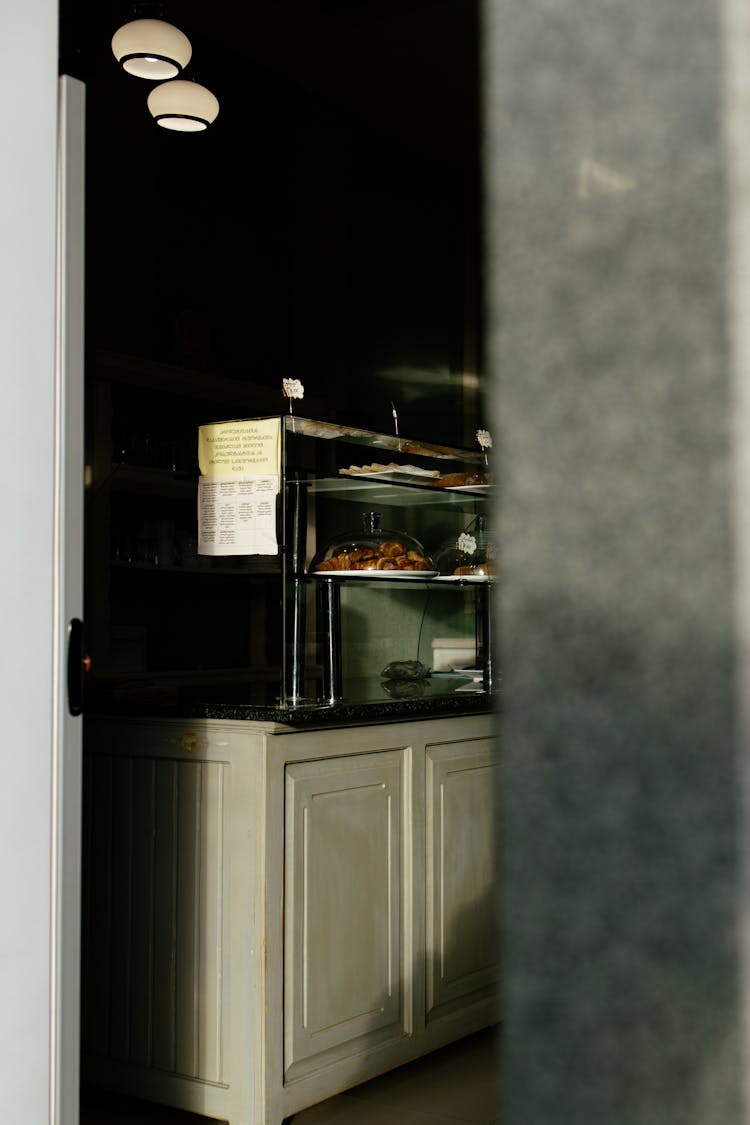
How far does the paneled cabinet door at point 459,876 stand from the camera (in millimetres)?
3449

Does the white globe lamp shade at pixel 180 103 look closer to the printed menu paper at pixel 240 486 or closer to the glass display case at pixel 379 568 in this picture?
the glass display case at pixel 379 568

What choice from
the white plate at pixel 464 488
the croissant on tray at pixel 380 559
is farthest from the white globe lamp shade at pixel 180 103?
the croissant on tray at pixel 380 559

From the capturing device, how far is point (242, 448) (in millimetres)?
3309

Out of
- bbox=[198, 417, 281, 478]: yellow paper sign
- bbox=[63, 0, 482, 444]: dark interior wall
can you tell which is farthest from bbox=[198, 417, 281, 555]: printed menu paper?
bbox=[63, 0, 482, 444]: dark interior wall

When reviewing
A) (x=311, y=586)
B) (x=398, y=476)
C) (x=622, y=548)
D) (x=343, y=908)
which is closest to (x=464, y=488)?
(x=398, y=476)

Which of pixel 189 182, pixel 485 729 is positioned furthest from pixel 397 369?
pixel 485 729

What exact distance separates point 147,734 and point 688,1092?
2839 millimetres

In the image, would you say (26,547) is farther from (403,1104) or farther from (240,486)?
(403,1104)

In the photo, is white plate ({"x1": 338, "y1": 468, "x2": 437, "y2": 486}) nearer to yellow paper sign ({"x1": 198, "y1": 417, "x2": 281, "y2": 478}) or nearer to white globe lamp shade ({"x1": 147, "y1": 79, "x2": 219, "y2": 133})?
yellow paper sign ({"x1": 198, "y1": 417, "x2": 281, "y2": 478})

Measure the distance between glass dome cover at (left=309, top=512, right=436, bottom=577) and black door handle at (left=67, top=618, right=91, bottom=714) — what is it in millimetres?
1330

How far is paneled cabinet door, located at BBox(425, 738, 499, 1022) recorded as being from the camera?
345 centimetres

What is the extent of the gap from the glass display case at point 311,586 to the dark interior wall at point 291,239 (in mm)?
566

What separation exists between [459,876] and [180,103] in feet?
8.97

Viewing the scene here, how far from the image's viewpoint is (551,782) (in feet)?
1.24
